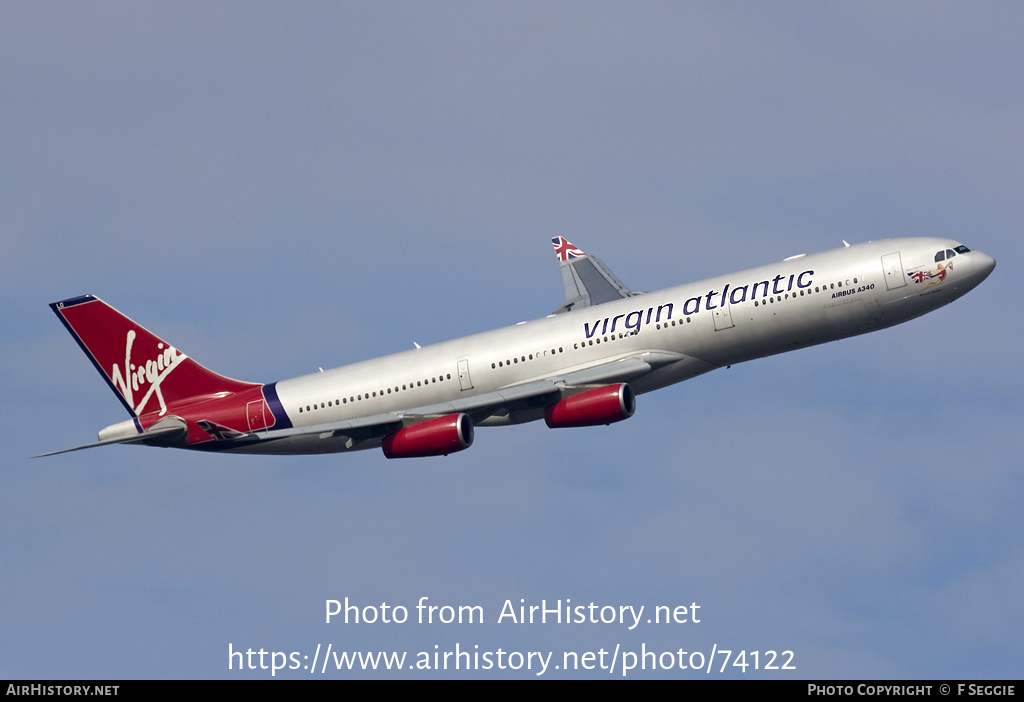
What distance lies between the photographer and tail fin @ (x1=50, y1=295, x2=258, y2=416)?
91000 millimetres

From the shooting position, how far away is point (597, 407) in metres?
78.9

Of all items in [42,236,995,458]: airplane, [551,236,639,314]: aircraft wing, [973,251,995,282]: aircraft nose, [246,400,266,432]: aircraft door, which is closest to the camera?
[973,251,995,282]: aircraft nose

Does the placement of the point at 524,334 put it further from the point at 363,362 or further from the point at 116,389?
the point at 116,389

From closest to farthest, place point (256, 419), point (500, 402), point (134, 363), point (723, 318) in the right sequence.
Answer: point (723, 318) < point (500, 402) < point (256, 419) < point (134, 363)

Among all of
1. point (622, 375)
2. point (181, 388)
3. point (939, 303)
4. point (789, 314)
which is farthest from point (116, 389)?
point (939, 303)

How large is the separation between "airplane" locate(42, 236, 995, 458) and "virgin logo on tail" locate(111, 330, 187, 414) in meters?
0.09

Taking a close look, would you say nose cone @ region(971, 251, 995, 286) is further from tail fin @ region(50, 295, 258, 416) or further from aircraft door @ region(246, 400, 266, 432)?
tail fin @ region(50, 295, 258, 416)

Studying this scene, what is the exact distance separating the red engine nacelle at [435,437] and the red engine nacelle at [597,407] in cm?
503

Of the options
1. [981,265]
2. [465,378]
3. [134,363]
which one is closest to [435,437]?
[465,378]

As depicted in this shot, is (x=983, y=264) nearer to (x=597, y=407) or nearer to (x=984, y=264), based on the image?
(x=984, y=264)

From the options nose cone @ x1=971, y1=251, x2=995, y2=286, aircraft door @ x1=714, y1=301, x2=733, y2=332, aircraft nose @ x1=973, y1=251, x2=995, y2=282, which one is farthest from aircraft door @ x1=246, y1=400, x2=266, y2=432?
aircraft nose @ x1=973, y1=251, x2=995, y2=282

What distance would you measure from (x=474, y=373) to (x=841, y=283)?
20941 mm

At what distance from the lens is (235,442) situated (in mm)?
89062

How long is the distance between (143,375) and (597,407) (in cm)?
2975
